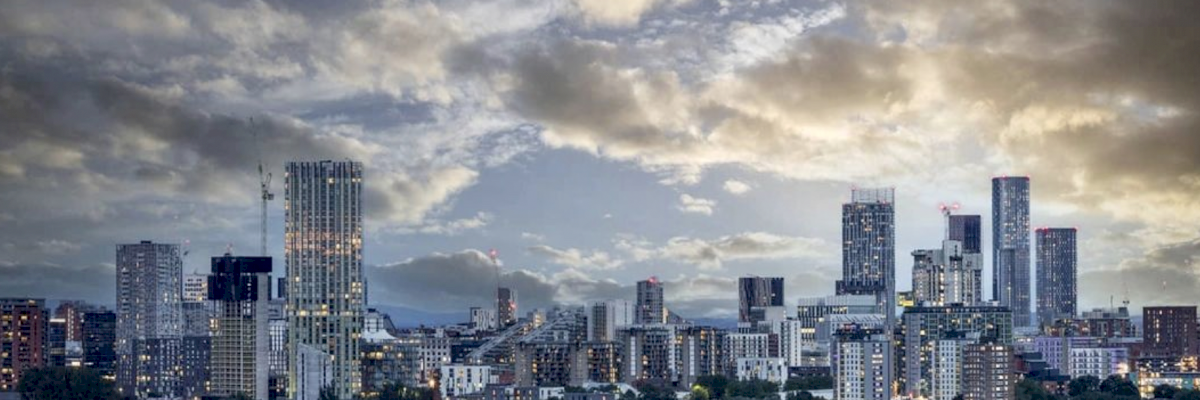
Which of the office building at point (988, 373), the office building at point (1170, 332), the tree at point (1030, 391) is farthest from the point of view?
the office building at point (1170, 332)

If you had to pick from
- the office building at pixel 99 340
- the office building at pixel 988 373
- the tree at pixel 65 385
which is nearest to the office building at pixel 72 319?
the office building at pixel 99 340

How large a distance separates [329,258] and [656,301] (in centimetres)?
3345

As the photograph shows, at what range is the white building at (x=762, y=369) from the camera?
107 m

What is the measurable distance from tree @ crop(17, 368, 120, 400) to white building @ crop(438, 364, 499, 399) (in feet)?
53.5

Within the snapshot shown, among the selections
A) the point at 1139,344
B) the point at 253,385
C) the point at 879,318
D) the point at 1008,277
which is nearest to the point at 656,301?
the point at 879,318

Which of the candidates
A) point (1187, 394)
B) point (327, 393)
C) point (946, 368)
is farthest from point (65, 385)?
point (1187, 394)

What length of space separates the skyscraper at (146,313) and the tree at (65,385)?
13.6 meters

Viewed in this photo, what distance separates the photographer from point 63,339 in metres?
112

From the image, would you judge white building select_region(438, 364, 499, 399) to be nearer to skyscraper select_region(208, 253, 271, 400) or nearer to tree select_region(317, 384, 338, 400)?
tree select_region(317, 384, 338, 400)

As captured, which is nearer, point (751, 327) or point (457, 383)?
point (457, 383)

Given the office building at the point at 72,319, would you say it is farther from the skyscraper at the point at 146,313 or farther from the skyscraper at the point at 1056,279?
the skyscraper at the point at 1056,279

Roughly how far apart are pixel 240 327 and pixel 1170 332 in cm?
5757

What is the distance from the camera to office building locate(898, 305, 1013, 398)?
98.7 meters

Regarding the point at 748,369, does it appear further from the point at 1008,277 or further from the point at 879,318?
the point at 1008,277
